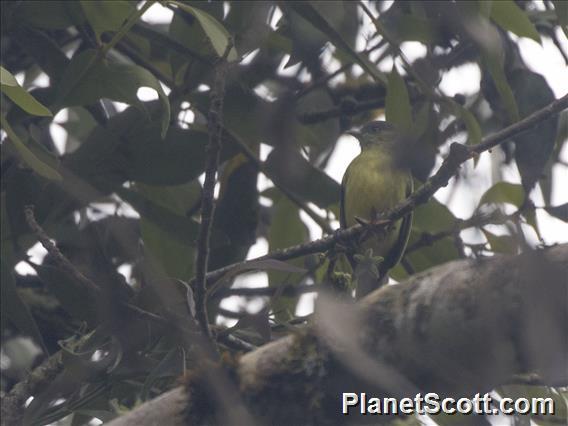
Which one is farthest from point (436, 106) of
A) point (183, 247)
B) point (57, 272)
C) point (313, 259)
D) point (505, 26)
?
point (57, 272)

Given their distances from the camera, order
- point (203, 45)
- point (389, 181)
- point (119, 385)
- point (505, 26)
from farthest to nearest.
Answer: point (389, 181) → point (203, 45) → point (505, 26) → point (119, 385)

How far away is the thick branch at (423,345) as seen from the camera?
5.51 ft

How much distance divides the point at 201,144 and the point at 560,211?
113 centimetres

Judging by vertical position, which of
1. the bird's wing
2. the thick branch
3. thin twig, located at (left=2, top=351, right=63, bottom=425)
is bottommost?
the thick branch

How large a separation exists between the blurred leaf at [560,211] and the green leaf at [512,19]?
0.52 m

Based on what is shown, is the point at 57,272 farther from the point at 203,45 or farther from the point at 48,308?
the point at 203,45

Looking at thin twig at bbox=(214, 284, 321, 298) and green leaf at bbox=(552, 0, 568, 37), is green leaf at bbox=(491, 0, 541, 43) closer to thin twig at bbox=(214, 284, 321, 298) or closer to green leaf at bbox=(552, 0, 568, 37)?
green leaf at bbox=(552, 0, 568, 37)

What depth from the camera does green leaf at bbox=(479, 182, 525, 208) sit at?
10.9 ft

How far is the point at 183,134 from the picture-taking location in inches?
136

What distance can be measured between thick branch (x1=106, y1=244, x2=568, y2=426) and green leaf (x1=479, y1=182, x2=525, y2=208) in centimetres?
137

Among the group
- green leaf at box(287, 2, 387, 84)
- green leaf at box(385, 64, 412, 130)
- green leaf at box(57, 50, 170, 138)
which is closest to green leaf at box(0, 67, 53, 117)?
green leaf at box(57, 50, 170, 138)

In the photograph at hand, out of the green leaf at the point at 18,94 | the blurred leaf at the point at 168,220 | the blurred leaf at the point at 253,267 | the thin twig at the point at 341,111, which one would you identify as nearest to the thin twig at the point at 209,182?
the blurred leaf at the point at 253,267

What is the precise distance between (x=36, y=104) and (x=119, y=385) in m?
0.84

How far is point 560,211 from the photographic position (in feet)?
10.2
